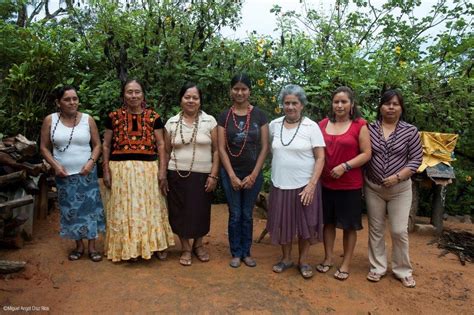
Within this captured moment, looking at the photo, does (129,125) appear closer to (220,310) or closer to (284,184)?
(284,184)

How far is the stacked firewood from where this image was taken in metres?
3.85

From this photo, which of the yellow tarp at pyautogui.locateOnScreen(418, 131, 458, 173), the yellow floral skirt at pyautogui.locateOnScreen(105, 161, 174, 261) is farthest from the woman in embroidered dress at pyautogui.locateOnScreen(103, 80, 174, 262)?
the yellow tarp at pyautogui.locateOnScreen(418, 131, 458, 173)

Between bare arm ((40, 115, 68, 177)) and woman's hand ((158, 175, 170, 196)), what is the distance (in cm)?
84

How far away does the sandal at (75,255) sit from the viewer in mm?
3791

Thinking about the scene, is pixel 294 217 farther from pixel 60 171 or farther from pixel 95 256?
pixel 60 171

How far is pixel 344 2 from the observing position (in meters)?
7.98

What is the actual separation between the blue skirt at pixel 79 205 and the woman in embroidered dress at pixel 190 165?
Answer: 685 mm

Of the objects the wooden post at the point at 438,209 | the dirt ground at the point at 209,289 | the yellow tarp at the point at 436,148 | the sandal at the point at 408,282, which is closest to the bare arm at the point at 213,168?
the dirt ground at the point at 209,289

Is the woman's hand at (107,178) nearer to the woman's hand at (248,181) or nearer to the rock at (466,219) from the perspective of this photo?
the woman's hand at (248,181)

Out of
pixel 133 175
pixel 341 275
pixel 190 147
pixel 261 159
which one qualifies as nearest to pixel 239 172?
pixel 261 159

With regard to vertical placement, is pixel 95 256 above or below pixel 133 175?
below

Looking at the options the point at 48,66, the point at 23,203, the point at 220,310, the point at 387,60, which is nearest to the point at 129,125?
the point at 23,203

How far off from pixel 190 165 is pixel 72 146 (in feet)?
3.57

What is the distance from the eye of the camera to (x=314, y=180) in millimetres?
3365
